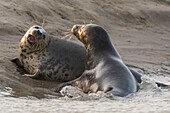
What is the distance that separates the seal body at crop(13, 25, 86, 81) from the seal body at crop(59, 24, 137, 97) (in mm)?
208

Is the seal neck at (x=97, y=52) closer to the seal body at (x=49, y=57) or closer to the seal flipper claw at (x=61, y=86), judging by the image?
the seal body at (x=49, y=57)

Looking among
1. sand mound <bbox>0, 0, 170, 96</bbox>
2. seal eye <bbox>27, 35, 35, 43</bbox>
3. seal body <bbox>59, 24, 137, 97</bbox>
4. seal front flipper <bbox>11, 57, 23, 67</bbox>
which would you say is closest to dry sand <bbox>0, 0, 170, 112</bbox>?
sand mound <bbox>0, 0, 170, 96</bbox>

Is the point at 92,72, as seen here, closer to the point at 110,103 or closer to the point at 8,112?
the point at 110,103

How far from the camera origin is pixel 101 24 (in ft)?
46.5

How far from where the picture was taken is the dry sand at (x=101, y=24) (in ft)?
31.0

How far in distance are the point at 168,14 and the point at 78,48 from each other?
7.11 metres

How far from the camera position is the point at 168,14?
16859 mm

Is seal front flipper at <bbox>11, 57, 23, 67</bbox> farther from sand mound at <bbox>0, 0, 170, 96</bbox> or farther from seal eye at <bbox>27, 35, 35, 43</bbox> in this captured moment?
seal eye at <bbox>27, 35, 35, 43</bbox>

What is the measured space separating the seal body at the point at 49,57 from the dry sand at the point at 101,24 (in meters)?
0.28

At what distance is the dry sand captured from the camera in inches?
372

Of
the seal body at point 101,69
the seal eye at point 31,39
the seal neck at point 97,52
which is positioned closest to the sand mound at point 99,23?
the seal eye at point 31,39

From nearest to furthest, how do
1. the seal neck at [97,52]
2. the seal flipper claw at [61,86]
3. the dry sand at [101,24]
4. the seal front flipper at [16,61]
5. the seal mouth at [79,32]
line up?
the seal flipper claw at [61,86], the dry sand at [101,24], the seal neck at [97,52], the seal front flipper at [16,61], the seal mouth at [79,32]

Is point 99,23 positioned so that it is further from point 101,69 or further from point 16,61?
point 101,69

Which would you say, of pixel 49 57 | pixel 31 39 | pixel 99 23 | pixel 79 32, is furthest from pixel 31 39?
pixel 99 23
